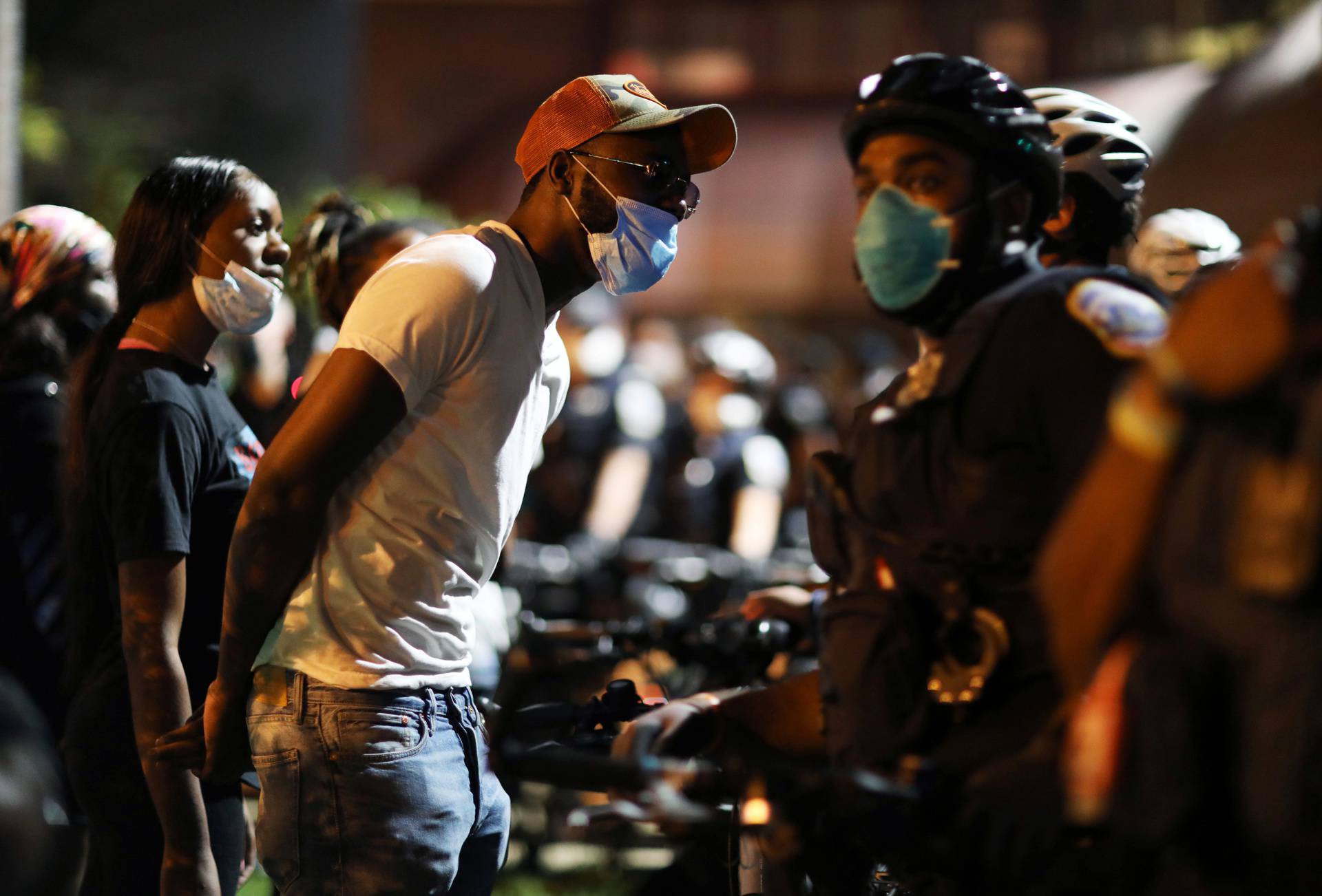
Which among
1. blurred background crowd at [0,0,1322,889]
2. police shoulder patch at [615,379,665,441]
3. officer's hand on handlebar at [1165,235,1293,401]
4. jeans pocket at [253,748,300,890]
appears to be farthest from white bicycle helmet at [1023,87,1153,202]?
blurred background crowd at [0,0,1322,889]

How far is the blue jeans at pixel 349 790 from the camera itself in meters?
2.84

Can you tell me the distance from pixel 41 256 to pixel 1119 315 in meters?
3.19

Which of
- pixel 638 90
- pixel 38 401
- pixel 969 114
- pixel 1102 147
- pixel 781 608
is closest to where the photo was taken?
pixel 969 114

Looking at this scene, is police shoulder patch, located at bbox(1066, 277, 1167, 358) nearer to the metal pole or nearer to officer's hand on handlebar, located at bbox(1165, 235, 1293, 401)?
officer's hand on handlebar, located at bbox(1165, 235, 1293, 401)

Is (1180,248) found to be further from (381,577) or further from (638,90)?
(381,577)

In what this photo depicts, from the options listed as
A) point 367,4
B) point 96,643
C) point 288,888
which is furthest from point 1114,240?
point 367,4

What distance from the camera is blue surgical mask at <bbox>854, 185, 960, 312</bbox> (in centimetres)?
254

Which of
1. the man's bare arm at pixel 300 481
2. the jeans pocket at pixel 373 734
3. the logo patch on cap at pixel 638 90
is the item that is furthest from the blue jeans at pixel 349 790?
the logo patch on cap at pixel 638 90

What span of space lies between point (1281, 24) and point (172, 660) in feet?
42.4

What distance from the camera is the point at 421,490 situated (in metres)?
2.89

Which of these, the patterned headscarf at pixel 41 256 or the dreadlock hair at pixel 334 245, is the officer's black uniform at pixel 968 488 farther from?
the patterned headscarf at pixel 41 256

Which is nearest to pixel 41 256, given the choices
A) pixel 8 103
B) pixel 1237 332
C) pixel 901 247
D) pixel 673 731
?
pixel 673 731

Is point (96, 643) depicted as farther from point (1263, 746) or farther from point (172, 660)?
point (1263, 746)

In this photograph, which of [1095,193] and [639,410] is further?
[639,410]
